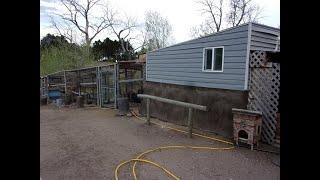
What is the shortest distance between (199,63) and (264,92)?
267cm

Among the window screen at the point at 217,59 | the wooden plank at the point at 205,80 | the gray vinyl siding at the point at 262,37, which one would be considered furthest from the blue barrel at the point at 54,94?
the gray vinyl siding at the point at 262,37

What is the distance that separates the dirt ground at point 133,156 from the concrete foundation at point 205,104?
0.93 meters

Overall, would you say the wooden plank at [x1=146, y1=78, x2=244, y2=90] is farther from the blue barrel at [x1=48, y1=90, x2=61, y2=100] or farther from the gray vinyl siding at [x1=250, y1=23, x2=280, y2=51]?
the blue barrel at [x1=48, y1=90, x2=61, y2=100]

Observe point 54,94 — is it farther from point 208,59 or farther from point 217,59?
point 217,59

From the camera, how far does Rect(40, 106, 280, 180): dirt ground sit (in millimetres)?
6000

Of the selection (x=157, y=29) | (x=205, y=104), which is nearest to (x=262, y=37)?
(x=205, y=104)

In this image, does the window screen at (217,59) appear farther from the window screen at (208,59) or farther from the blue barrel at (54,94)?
the blue barrel at (54,94)

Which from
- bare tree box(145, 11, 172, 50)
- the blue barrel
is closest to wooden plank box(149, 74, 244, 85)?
the blue barrel
